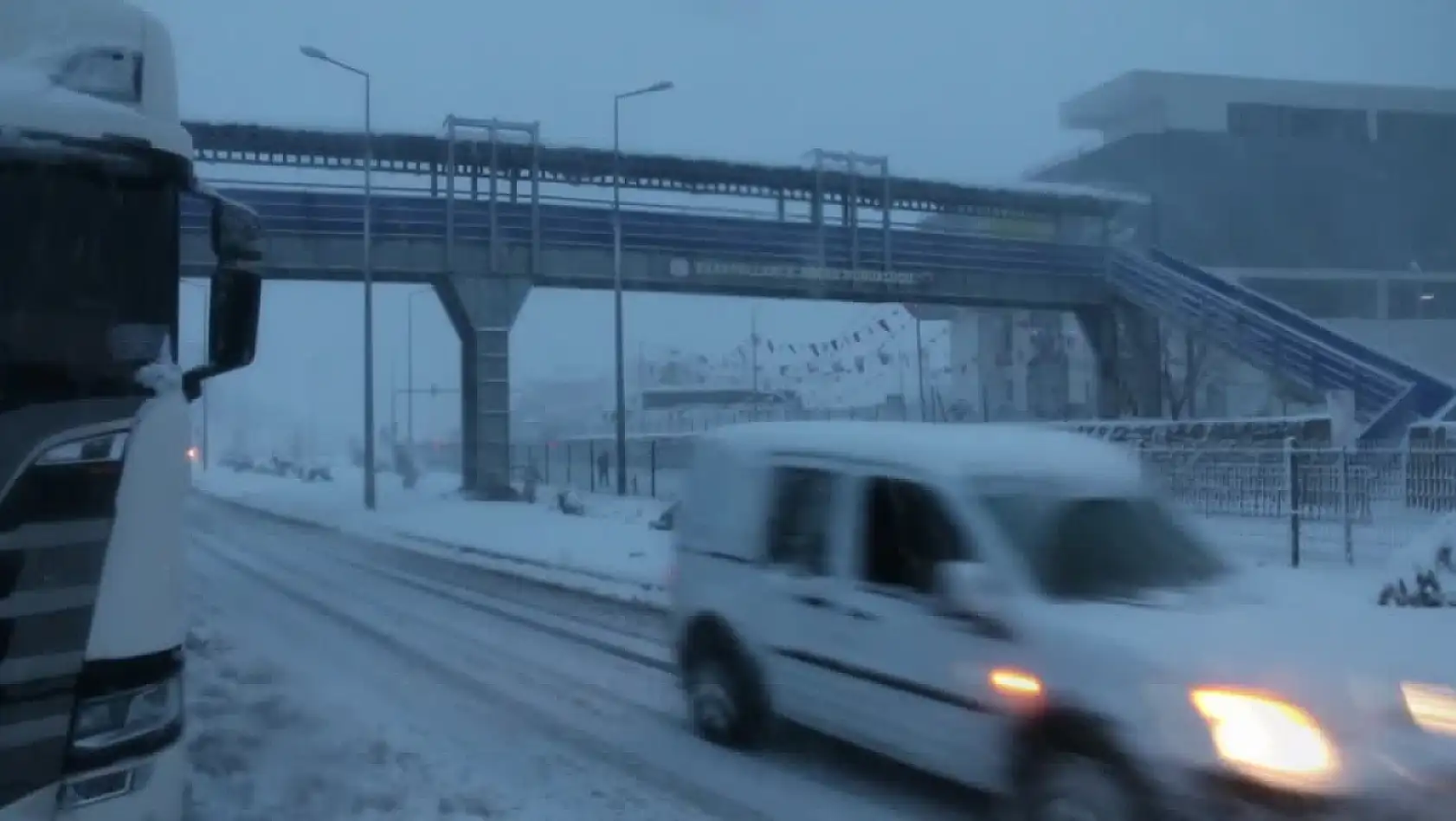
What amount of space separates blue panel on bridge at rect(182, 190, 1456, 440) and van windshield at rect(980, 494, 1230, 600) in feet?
97.0

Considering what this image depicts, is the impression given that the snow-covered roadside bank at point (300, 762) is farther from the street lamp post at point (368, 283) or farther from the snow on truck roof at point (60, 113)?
the street lamp post at point (368, 283)

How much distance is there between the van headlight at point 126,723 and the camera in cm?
473

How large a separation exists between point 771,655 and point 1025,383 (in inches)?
2149

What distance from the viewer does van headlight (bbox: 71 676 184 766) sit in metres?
4.73

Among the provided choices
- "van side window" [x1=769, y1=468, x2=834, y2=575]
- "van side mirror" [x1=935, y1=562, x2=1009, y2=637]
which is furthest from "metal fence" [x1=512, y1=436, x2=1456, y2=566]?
"van side mirror" [x1=935, y1=562, x2=1009, y2=637]

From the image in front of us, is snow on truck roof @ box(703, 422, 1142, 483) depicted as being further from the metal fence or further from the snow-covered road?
the metal fence

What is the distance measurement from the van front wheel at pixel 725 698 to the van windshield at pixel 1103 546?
7.73 ft

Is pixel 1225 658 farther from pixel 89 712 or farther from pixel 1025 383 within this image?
pixel 1025 383

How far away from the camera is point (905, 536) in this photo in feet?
24.5

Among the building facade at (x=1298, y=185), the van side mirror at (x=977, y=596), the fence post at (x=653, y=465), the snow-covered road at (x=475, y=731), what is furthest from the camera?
the building facade at (x=1298, y=185)

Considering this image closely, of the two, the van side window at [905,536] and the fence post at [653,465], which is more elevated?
the van side window at [905,536]

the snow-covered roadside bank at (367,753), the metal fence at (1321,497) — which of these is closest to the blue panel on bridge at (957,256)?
the metal fence at (1321,497)

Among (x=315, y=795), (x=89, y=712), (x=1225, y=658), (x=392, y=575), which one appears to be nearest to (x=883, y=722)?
(x=1225, y=658)

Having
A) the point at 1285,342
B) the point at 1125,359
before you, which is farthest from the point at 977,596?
the point at 1125,359
